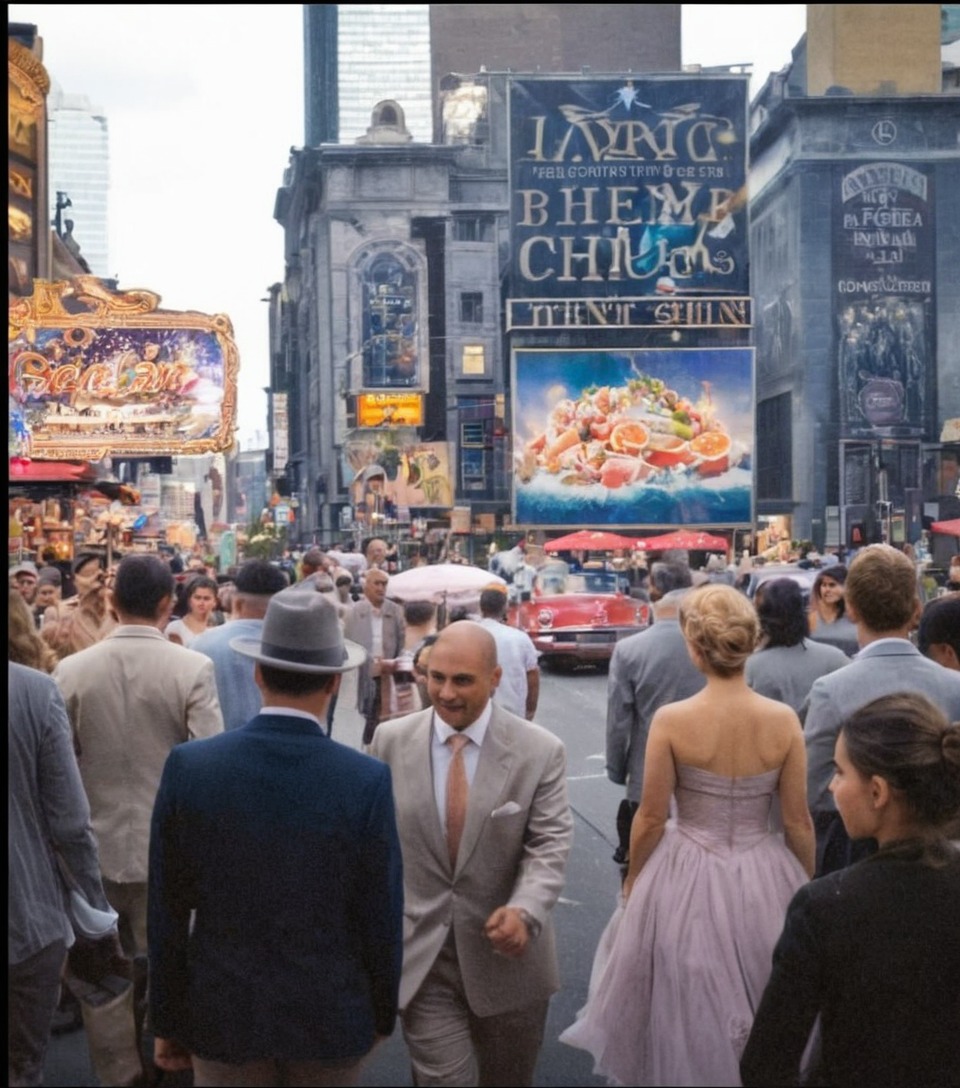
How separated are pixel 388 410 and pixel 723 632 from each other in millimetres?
72389

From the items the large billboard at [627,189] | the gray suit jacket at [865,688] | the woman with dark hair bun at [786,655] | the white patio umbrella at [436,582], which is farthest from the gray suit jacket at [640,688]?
the large billboard at [627,189]

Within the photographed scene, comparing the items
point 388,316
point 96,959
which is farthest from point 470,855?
point 388,316

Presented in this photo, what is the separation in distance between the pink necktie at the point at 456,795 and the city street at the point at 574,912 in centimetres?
62

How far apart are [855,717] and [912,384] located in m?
65.4

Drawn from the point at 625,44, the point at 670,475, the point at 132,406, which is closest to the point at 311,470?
the point at 625,44

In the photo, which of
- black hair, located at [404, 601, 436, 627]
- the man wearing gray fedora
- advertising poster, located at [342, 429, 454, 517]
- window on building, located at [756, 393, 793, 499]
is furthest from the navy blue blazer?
advertising poster, located at [342, 429, 454, 517]

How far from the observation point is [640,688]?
721 centimetres

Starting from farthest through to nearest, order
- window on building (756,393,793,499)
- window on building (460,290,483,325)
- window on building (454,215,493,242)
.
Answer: window on building (454,215,493,242)
window on building (460,290,483,325)
window on building (756,393,793,499)

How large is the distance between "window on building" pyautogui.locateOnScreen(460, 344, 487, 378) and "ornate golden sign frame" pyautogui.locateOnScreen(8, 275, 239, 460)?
A: 56.8 meters

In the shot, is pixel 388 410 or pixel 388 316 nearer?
pixel 388 410

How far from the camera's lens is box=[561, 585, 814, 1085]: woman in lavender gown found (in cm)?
501

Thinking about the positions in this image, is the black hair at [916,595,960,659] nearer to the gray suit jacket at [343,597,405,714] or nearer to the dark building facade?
the gray suit jacket at [343,597,405,714]

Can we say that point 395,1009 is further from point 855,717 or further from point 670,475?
point 670,475

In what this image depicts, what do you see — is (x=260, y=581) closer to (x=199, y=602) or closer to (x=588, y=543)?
(x=199, y=602)
